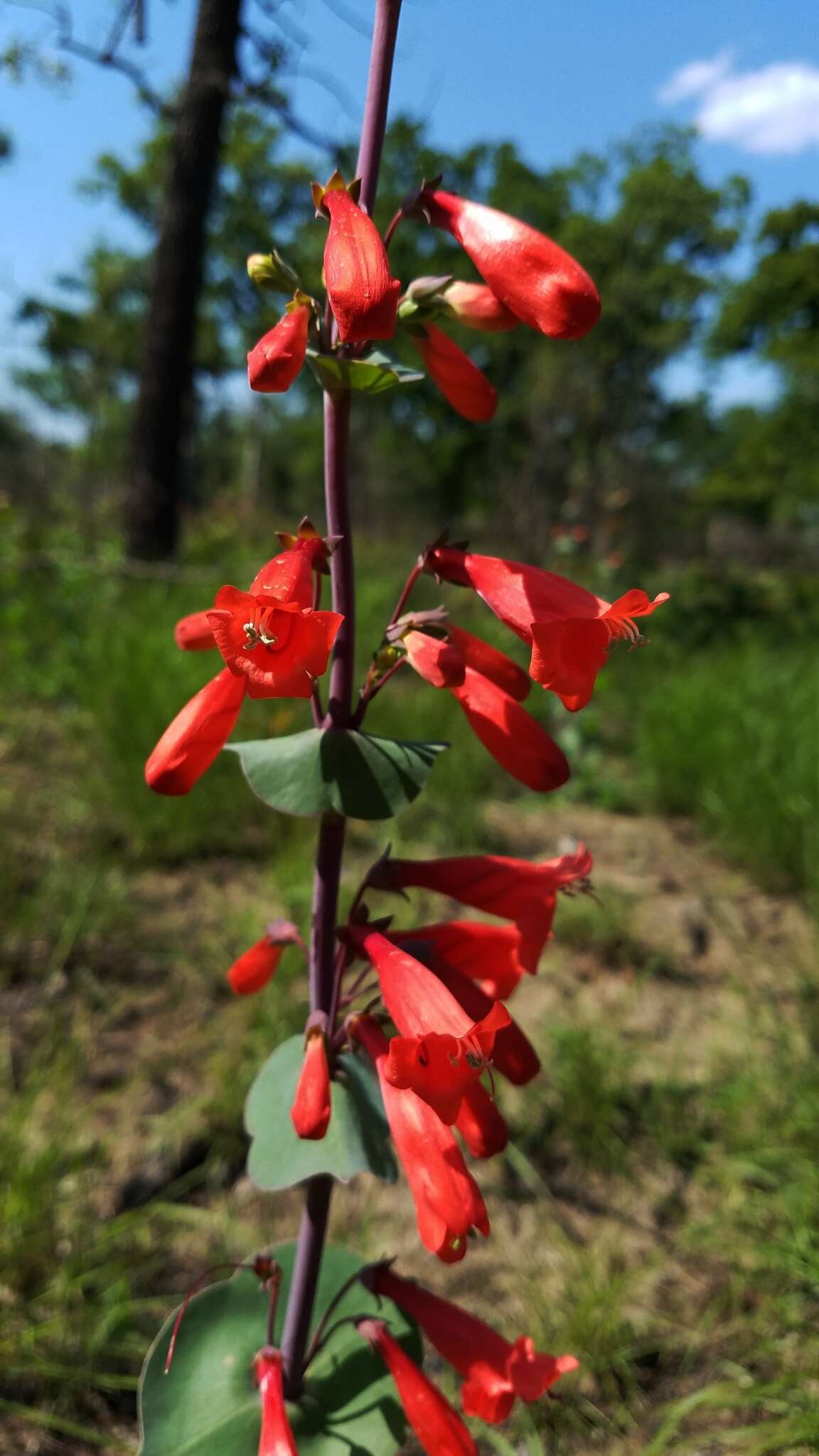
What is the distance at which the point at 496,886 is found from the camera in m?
1.19

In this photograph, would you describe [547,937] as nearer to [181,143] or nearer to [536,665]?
[536,665]

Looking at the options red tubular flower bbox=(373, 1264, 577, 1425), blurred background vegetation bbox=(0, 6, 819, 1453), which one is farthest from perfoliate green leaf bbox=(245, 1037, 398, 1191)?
blurred background vegetation bbox=(0, 6, 819, 1453)

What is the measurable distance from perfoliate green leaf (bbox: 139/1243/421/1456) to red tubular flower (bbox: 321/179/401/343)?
4.31 ft

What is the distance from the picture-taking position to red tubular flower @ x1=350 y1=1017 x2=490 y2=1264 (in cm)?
88

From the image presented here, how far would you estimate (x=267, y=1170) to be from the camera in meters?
1.10

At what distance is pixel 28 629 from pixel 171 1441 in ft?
15.4

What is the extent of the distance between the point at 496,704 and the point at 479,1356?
92 cm

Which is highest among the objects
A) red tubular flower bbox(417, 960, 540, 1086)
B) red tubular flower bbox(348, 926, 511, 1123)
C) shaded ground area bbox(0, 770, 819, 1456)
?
red tubular flower bbox(348, 926, 511, 1123)

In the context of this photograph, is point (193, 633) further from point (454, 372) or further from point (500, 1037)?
point (500, 1037)

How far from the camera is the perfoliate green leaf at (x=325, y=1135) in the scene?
107 cm

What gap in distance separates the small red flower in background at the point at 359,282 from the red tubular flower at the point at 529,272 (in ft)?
0.51

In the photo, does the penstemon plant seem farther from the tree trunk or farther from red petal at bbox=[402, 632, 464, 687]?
the tree trunk

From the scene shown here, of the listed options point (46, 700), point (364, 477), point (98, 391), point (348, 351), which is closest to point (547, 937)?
point (348, 351)

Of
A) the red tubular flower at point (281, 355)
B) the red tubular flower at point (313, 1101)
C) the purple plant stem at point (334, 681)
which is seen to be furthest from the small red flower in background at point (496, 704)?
the red tubular flower at point (313, 1101)
